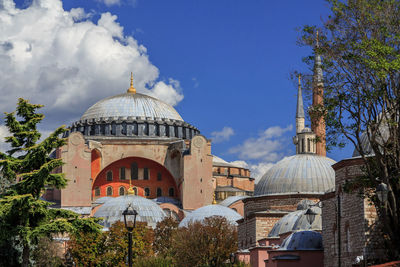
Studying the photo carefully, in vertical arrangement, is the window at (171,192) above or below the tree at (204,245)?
above

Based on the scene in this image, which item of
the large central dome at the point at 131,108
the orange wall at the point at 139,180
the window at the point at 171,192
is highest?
the large central dome at the point at 131,108

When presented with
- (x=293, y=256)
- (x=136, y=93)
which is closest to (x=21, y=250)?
(x=293, y=256)

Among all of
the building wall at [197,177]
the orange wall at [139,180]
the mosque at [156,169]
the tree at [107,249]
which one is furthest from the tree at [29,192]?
the orange wall at [139,180]

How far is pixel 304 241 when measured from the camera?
93.8ft

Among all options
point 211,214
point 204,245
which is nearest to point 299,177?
point 204,245

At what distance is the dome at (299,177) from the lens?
4222 cm

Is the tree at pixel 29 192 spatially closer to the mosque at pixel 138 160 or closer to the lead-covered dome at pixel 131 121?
the mosque at pixel 138 160

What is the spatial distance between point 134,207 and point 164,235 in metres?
5.22

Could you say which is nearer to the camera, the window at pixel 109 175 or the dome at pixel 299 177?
the dome at pixel 299 177

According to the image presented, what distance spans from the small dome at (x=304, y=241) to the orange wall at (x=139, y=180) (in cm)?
3390

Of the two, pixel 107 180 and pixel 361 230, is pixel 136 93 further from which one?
pixel 361 230

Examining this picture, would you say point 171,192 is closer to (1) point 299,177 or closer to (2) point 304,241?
(1) point 299,177

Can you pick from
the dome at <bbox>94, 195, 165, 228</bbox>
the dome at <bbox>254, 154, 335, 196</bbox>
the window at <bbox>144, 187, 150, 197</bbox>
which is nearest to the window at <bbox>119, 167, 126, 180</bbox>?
the window at <bbox>144, 187, 150, 197</bbox>

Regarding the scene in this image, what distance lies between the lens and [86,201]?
186 ft
